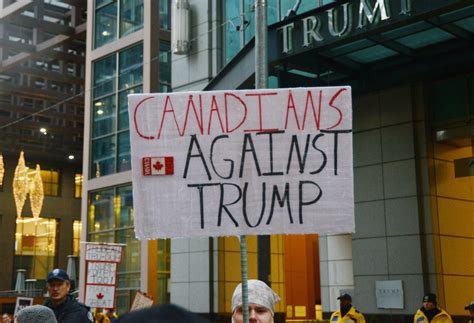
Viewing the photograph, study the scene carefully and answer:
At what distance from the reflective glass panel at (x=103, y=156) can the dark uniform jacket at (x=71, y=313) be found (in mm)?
20110

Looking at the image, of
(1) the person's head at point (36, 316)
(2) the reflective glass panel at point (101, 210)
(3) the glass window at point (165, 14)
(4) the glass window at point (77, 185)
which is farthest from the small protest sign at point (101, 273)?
(4) the glass window at point (77, 185)

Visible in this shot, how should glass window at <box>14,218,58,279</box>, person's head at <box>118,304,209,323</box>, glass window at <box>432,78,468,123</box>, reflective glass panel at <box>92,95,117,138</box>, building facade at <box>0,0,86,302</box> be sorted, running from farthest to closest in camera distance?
glass window at <box>14,218,58,279</box> → building facade at <box>0,0,86,302</box> → reflective glass panel at <box>92,95,117,138</box> → glass window at <box>432,78,468,123</box> → person's head at <box>118,304,209,323</box>

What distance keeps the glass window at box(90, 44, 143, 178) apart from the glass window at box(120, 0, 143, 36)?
727mm

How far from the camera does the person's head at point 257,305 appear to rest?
3832 mm

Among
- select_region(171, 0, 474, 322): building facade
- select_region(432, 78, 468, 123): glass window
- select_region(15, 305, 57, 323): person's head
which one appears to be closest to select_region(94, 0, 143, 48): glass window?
select_region(171, 0, 474, 322): building facade

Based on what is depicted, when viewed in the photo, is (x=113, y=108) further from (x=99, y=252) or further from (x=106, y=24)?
(x=99, y=252)

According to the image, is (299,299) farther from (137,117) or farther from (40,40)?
(137,117)

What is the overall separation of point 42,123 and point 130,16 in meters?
17.9

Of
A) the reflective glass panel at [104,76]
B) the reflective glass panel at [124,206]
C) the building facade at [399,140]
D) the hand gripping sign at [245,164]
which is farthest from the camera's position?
the reflective glass panel at [104,76]

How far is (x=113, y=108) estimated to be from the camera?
26.8m

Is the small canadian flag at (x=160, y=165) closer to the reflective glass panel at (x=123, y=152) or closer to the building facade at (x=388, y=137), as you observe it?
the building facade at (x=388, y=137)

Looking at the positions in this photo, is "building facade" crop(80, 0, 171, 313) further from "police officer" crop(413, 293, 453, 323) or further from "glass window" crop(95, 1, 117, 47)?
"police officer" crop(413, 293, 453, 323)

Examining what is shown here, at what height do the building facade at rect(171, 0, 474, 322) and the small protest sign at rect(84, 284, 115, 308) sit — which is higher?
the building facade at rect(171, 0, 474, 322)

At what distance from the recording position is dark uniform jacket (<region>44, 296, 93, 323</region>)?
6094 millimetres
